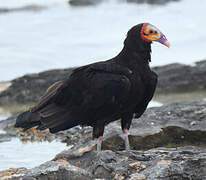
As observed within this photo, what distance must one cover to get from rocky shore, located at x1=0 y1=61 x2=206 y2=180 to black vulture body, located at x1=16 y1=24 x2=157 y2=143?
0.37 meters

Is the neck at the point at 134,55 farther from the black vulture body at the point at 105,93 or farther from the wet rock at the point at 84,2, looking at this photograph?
the wet rock at the point at 84,2

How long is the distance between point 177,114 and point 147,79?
278cm

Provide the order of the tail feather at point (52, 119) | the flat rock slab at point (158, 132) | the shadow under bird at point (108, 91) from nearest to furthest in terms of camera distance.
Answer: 1. the shadow under bird at point (108, 91)
2. the tail feather at point (52, 119)
3. the flat rock slab at point (158, 132)

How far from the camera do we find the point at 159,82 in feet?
40.3

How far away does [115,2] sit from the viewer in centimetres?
2055

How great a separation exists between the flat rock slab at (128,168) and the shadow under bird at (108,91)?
49 cm

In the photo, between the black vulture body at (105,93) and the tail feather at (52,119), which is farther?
the tail feather at (52,119)

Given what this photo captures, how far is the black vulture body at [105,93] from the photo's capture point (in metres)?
6.07

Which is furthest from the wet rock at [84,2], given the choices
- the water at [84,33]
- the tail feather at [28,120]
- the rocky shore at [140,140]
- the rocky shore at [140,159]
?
the tail feather at [28,120]

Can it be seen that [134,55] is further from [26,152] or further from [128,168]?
[26,152]

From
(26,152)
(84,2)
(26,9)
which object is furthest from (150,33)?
(84,2)

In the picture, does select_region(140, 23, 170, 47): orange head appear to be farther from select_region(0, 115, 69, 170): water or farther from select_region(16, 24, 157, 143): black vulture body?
Result: select_region(0, 115, 69, 170): water

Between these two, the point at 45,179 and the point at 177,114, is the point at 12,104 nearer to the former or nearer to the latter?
the point at 177,114

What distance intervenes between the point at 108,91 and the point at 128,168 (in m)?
0.88
